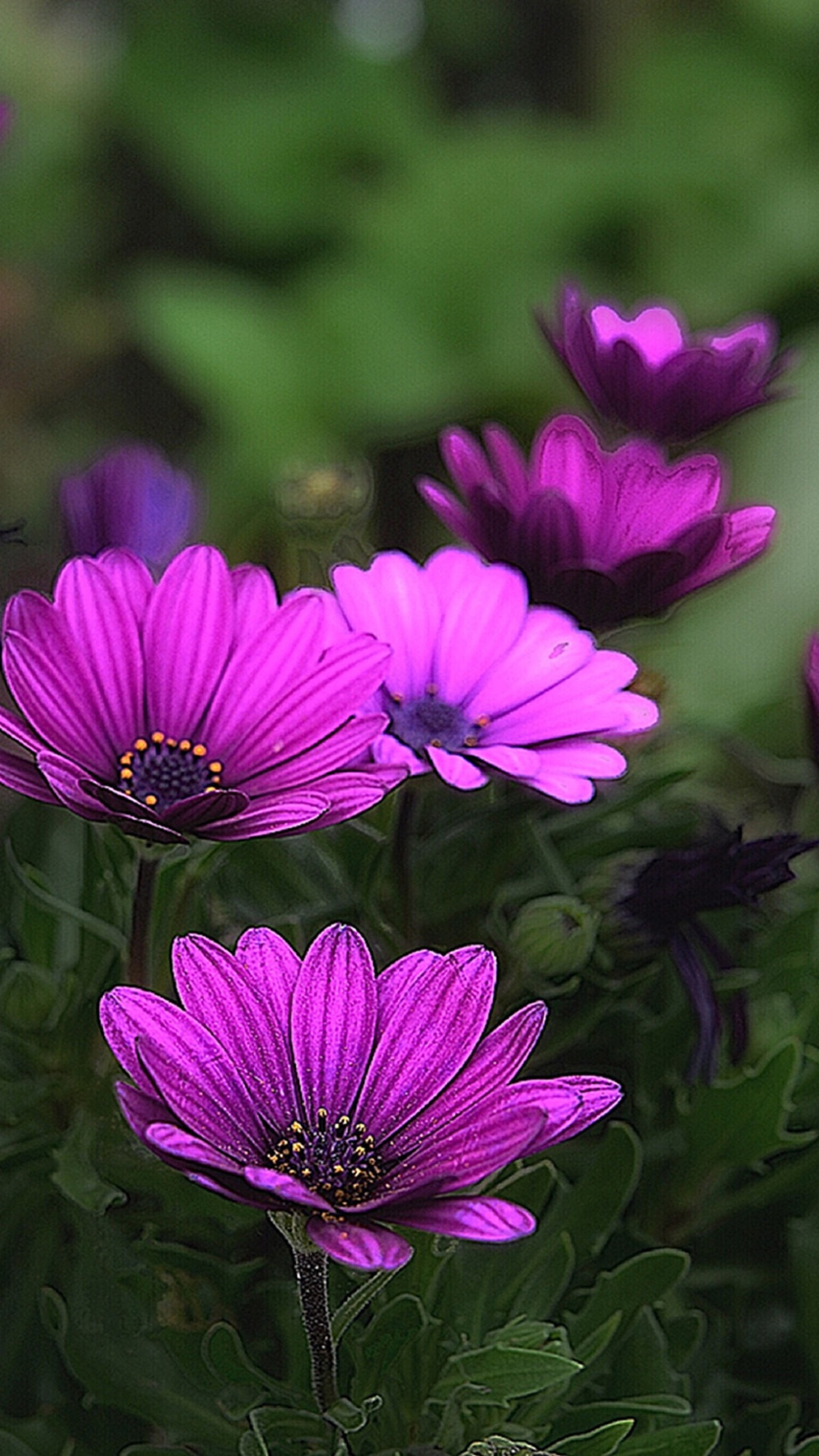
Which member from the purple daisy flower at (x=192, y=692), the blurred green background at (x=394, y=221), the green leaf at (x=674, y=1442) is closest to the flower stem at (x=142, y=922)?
the purple daisy flower at (x=192, y=692)

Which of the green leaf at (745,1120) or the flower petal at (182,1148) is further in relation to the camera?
the green leaf at (745,1120)

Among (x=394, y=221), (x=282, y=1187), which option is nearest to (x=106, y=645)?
(x=282, y=1187)

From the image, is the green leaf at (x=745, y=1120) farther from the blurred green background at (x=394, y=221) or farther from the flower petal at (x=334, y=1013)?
the blurred green background at (x=394, y=221)

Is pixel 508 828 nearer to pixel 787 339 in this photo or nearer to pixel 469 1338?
pixel 469 1338

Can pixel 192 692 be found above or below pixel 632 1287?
above

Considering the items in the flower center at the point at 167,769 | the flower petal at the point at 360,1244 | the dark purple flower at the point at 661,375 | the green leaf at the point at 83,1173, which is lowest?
the green leaf at the point at 83,1173

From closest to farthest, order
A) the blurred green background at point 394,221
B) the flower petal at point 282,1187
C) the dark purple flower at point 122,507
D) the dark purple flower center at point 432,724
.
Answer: the flower petal at point 282,1187, the dark purple flower center at point 432,724, the dark purple flower at point 122,507, the blurred green background at point 394,221

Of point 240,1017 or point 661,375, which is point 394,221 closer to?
point 661,375
